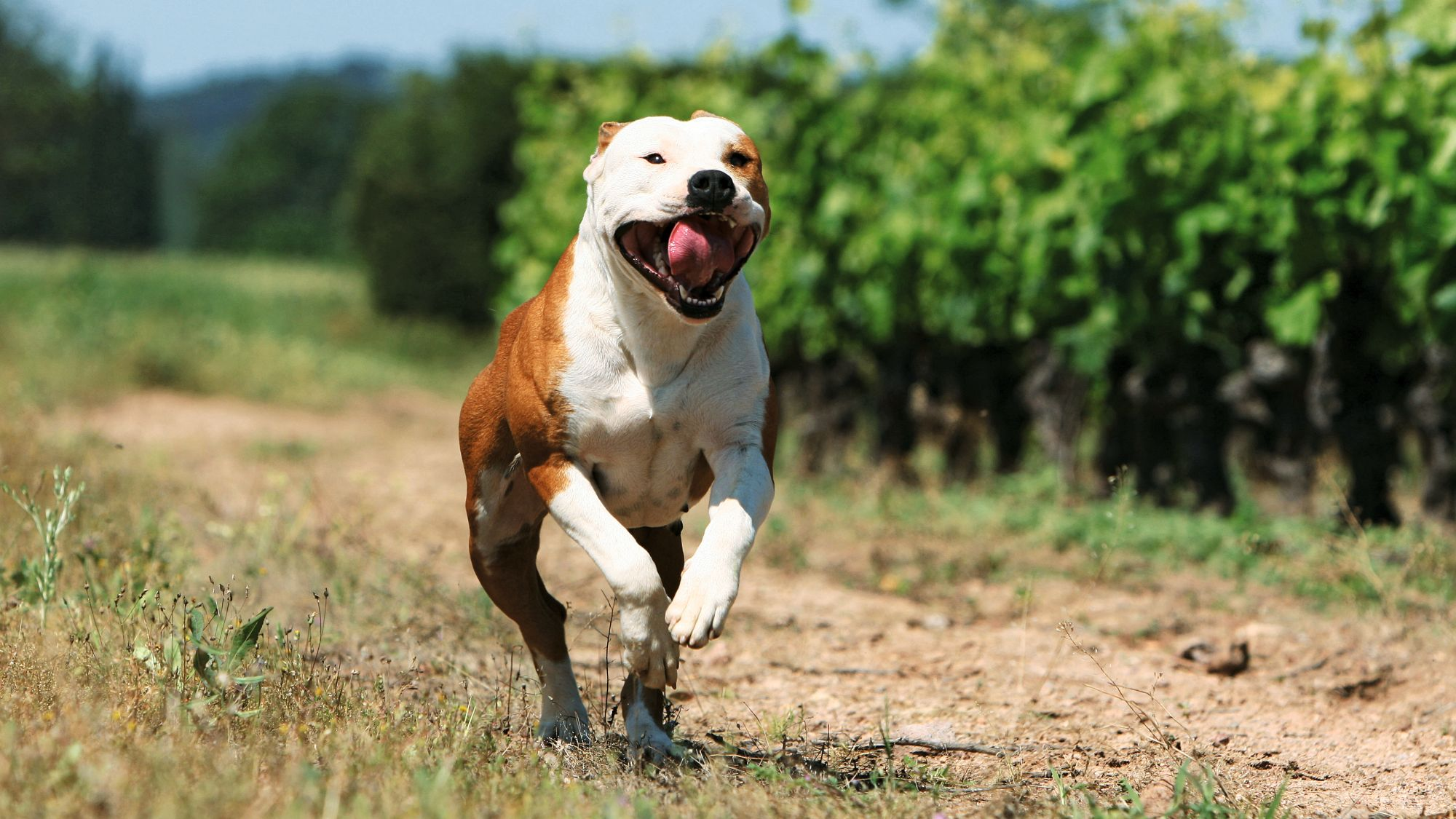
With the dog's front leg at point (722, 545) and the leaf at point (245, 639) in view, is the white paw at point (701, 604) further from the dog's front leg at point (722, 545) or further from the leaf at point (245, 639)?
the leaf at point (245, 639)

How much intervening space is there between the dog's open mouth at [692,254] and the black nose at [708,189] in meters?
0.03

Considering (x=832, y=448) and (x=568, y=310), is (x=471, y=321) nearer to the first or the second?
(x=832, y=448)

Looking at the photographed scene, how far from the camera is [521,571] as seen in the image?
4.24 meters

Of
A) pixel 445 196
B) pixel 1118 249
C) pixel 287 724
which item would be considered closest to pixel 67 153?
pixel 445 196

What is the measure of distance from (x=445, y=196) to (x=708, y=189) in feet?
67.4

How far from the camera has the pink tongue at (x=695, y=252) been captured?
3.48 meters

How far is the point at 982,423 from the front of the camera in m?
11.5

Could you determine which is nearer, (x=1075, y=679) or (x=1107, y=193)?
(x=1075, y=679)

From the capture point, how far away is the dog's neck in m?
3.68

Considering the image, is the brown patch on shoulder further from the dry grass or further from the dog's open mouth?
the dry grass

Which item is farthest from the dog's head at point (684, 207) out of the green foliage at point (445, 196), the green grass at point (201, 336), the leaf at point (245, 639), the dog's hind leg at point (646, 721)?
the green foliage at point (445, 196)

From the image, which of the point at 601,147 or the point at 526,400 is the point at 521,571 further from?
the point at 601,147

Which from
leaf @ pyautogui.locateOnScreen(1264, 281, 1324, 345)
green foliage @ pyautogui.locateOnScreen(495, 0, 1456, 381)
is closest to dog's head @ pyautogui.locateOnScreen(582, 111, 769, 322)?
green foliage @ pyautogui.locateOnScreen(495, 0, 1456, 381)

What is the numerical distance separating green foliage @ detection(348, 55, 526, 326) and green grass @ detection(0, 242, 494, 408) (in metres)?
0.64
